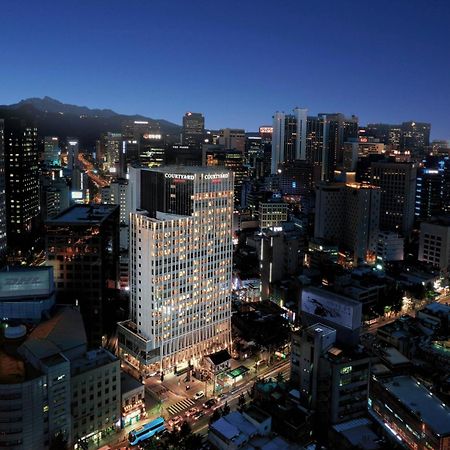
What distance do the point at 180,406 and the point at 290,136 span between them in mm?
146434

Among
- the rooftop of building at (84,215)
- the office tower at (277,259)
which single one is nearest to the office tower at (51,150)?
the rooftop of building at (84,215)

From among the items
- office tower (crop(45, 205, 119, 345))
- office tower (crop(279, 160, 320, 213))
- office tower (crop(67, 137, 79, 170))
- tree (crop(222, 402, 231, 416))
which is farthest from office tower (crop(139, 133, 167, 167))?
tree (crop(222, 402, 231, 416))

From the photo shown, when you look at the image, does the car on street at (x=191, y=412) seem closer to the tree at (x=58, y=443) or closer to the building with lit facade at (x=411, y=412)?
the tree at (x=58, y=443)

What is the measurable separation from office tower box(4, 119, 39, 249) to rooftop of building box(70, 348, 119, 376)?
206 feet

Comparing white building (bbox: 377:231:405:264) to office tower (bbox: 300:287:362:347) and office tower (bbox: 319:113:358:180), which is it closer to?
office tower (bbox: 300:287:362:347)

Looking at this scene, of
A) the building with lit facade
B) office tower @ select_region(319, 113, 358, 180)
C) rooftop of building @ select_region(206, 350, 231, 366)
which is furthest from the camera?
office tower @ select_region(319, 113, 358, 180)

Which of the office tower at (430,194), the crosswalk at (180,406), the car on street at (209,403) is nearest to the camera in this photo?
the crosswalk at (180,406)

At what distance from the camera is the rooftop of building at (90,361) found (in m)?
39.0

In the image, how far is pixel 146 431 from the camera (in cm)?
4034

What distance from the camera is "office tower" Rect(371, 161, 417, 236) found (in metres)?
107

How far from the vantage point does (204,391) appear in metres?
47.8

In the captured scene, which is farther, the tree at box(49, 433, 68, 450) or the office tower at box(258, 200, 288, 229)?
the office tower at box(258, 200, 288, 229)

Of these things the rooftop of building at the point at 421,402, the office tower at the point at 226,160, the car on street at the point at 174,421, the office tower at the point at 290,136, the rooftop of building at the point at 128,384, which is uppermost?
the office tower at the point at 290,136

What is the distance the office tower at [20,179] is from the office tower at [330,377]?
70.7 metres
